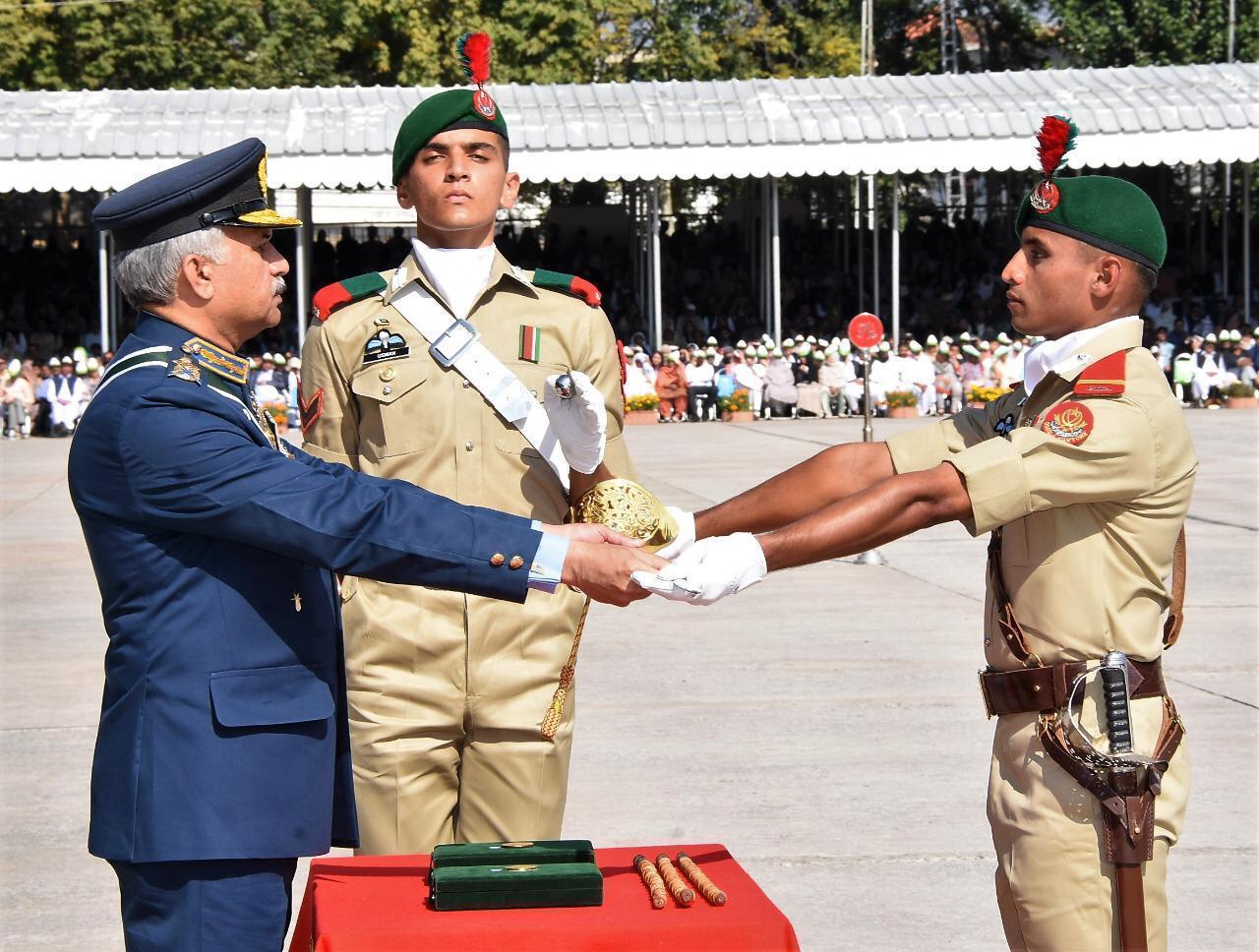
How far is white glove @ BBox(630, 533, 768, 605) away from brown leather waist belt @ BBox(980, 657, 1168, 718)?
50 centimetres

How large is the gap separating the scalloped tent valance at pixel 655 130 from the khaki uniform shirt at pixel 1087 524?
2446 cm

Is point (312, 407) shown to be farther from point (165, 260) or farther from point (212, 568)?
point (212, 568)

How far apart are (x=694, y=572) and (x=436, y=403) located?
0.96m

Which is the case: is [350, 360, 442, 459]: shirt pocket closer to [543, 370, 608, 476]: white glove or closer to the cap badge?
[543, 370, 608, 476]: white glove

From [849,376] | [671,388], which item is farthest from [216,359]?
[849,376]

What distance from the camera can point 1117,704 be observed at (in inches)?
116

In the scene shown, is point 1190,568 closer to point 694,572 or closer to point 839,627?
point 839,627

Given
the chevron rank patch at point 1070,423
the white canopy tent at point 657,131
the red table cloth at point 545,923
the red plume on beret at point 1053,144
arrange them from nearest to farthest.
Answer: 1. the red table cloth at point 545,923
2. the chevron rank patch at point 1070,423
3. the red plume on beret at point 1053,144
4. the white canopy tent at point 657,131

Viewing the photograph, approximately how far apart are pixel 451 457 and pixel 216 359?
37.9 inches

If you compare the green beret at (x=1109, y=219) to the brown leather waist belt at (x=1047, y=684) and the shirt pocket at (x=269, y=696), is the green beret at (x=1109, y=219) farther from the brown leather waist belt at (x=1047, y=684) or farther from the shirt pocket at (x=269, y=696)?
the shirt pocket at (x=269, y=696)

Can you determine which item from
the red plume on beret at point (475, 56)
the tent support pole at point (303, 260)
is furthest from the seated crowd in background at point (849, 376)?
the red plume on beret at point (475, 56)

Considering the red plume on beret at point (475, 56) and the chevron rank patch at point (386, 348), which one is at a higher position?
the red plume on beret at point (475, 56)

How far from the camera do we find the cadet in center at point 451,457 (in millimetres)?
3588

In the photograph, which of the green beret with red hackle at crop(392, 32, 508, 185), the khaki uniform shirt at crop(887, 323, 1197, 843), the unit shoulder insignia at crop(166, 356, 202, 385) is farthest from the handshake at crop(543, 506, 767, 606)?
the green beret with red hackle at crop(392, 32, 508, 185)
